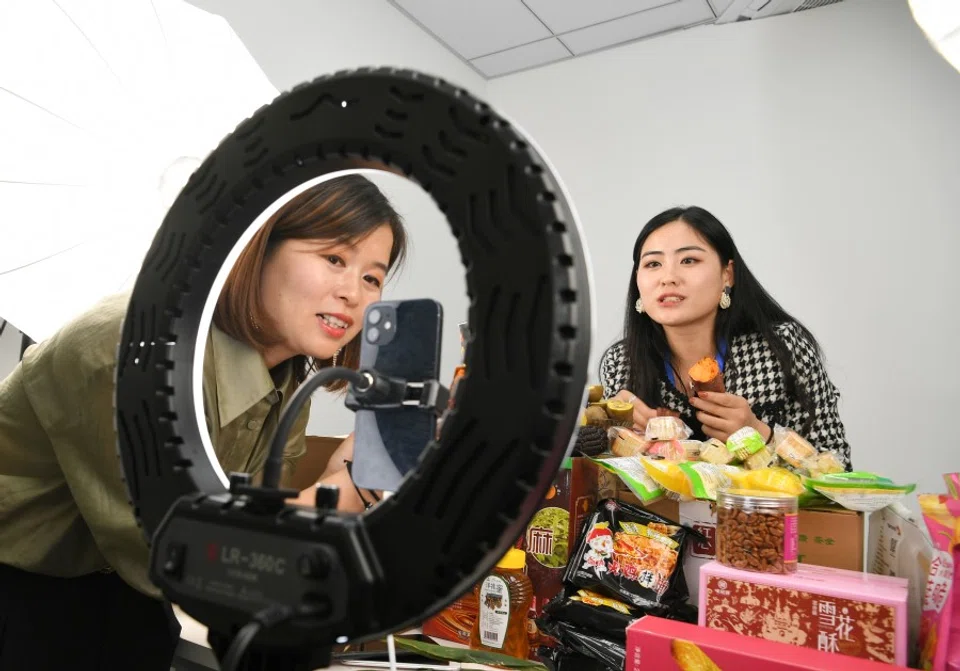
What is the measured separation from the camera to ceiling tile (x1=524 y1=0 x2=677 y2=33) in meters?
2.93

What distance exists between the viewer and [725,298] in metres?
2.11

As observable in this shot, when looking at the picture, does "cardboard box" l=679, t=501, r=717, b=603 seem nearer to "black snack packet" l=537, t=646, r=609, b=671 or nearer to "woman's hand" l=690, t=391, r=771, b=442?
"black snack packet" l=537, t=646, r=609, b=671

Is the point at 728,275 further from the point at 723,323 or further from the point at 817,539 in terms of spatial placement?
the point at 817,539

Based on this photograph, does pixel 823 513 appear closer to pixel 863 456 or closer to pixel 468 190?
pixel 468 190

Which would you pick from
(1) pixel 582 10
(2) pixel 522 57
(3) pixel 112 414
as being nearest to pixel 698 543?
(3) pixel 112 414

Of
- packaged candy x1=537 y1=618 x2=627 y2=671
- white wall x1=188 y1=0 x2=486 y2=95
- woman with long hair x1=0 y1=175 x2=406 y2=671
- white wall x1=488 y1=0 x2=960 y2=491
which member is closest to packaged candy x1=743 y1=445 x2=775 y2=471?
packaged candy x1=537 y1=618 x2=627 y2=671

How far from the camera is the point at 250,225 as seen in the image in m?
0.33

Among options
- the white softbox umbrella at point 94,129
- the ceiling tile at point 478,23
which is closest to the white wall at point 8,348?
the white softbox umbrella at point 94,129

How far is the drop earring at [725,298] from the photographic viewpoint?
2.11m

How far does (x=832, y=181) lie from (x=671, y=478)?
2.42 m

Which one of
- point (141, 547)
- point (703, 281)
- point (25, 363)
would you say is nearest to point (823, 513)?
point (141, 547)

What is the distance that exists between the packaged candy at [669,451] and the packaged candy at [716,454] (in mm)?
28

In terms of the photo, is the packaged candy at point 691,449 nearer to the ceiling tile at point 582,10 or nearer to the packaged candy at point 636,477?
the packaged candy at point 636,477

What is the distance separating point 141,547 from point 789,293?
111 inches
